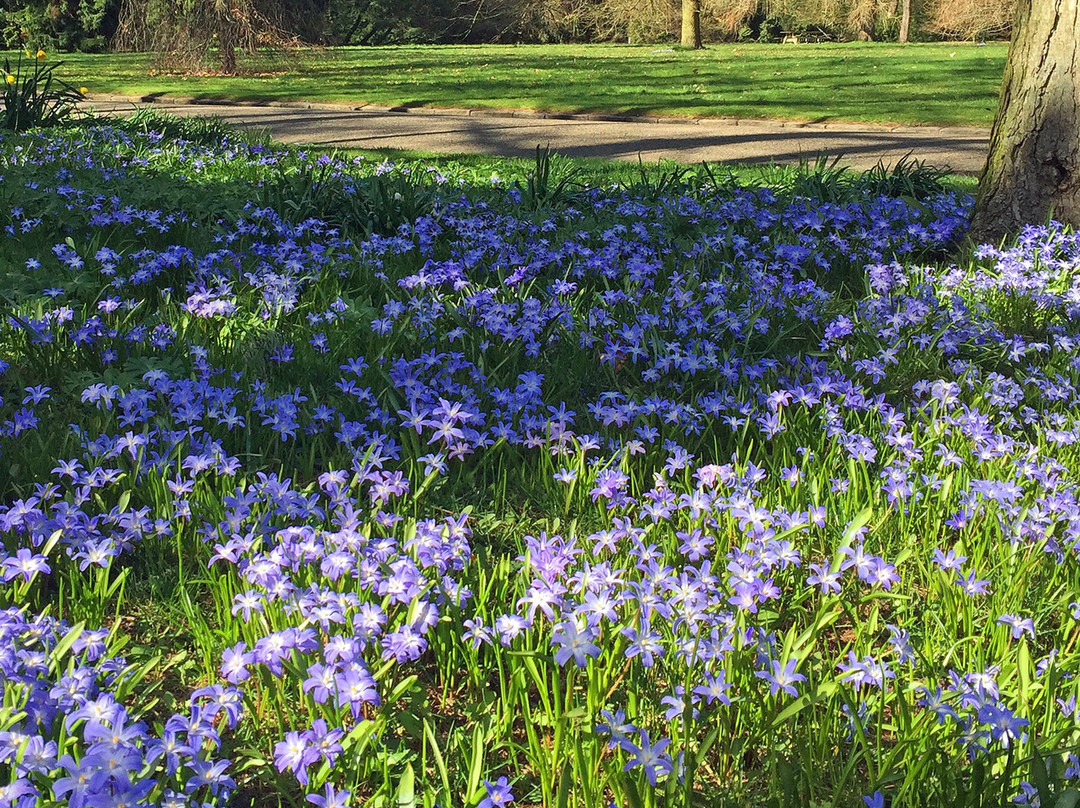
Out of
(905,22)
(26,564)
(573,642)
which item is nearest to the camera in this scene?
(573,642)

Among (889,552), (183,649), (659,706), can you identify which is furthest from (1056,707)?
(183,649)

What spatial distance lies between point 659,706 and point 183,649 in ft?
3.32

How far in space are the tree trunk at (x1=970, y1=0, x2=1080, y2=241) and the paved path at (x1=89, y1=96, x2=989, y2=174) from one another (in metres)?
3.06

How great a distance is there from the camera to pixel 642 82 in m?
17.1

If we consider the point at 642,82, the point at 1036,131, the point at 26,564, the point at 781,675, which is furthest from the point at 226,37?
the point at 781,675

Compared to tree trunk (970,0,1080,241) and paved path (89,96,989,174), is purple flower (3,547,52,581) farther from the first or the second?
paved path (89,96,989,174)

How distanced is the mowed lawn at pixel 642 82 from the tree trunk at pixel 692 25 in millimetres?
3618

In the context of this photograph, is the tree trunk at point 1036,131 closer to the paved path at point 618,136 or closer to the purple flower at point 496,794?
the paved path at point 618,136

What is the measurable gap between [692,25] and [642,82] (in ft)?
44.6

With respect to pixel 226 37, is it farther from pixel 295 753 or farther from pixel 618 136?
pixel 295 753

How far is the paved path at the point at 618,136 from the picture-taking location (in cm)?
919

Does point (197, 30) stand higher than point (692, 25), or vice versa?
point (692, 25)

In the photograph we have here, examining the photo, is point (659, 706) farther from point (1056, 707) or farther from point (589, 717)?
point (1056, 707)

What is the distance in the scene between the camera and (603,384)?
3223 millimetres
